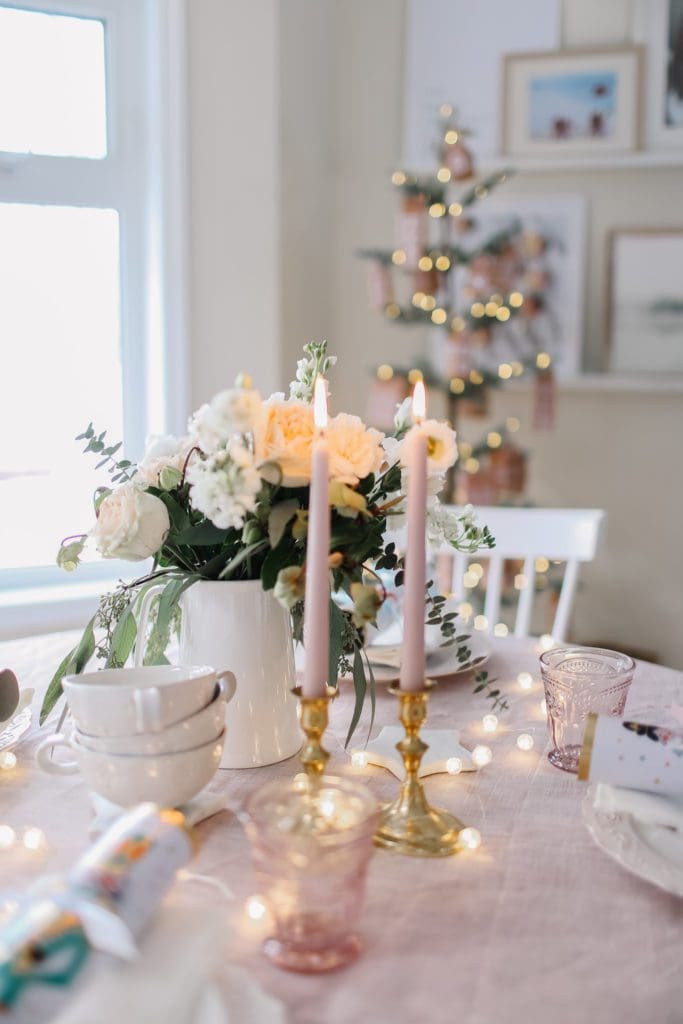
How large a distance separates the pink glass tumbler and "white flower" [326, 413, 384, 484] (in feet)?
1.05

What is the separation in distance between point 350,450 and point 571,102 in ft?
7.75

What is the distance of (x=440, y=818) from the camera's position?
951mm

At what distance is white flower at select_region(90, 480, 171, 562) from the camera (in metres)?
1.01

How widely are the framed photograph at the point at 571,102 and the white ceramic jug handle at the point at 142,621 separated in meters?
2.34

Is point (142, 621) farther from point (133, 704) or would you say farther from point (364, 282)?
point (364, 282)

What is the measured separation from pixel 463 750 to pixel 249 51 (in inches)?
82.9

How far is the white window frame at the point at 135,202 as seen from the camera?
2.50m

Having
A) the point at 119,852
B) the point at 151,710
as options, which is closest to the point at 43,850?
the point at 151,710

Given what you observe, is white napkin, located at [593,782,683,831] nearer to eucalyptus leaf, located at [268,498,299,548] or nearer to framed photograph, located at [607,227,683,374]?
eucalyptus leaf, located at [268,498,299,548]

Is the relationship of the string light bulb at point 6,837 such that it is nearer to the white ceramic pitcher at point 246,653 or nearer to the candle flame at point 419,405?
the white ceramic pitcher at point 246,653

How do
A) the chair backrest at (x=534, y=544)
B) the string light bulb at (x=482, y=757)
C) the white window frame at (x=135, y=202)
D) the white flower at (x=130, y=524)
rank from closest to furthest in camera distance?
the white flower at (x=130, y=524) → the string light bulb at (x=482, y=757) → the chair backrest at (x=534, y=544) → the white window frame at (x=135, y=202)

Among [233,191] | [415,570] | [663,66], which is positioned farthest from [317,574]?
[663,66]

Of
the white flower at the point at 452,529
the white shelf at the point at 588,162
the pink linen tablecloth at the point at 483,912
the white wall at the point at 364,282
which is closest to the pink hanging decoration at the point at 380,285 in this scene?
the white wall at the point at 364,282

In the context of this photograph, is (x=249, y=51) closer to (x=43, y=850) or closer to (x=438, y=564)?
(x=438, y=564)
